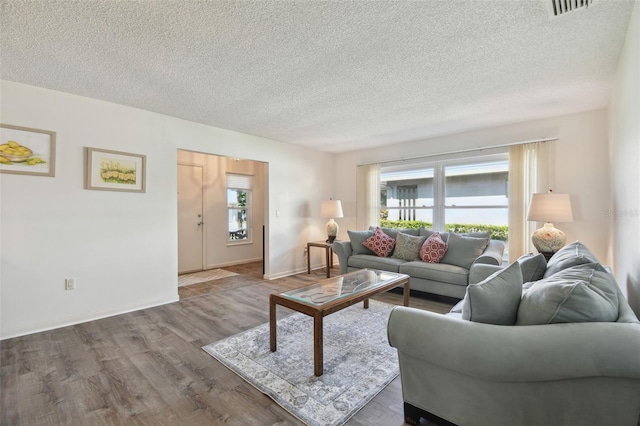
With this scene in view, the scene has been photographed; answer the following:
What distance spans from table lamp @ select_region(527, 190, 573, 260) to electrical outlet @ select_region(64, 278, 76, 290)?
5146 millimetres

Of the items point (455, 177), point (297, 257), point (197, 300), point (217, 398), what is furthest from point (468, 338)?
point (297, 257)

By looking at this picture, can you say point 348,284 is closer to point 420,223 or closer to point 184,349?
point 184,349

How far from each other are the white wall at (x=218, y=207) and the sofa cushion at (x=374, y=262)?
212 centimetres

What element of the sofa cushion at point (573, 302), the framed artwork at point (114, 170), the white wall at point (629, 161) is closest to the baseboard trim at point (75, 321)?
the framed artwork at point (114, 170)

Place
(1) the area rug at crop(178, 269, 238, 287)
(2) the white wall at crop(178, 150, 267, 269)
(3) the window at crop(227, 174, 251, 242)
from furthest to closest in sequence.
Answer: (3) the window at crop(227, 174, 251, 242) → (2) the white wall at crop(178, 150, 267, 269) → (1) the area rug at crop(178, 269, 238, 287)

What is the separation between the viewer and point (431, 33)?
6.37 feet

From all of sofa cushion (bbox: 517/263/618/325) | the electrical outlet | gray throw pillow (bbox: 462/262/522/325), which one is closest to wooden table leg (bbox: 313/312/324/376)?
gray throw pillow (bbox: 462/262/522/325)

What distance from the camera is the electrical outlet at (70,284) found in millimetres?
2949

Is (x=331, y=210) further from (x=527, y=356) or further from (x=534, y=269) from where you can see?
(x=527, y=356)

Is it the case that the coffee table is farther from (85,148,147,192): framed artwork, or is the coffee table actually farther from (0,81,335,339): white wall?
(85,148,147,192): framed artwork

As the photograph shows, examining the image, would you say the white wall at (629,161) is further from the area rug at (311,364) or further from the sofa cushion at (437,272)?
the area rug at (311,364)

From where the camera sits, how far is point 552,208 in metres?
3.20

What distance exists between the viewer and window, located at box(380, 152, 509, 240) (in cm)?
424

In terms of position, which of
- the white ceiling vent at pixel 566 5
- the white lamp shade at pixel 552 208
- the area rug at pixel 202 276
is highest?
the white ceiling vent at pixel 566 5
